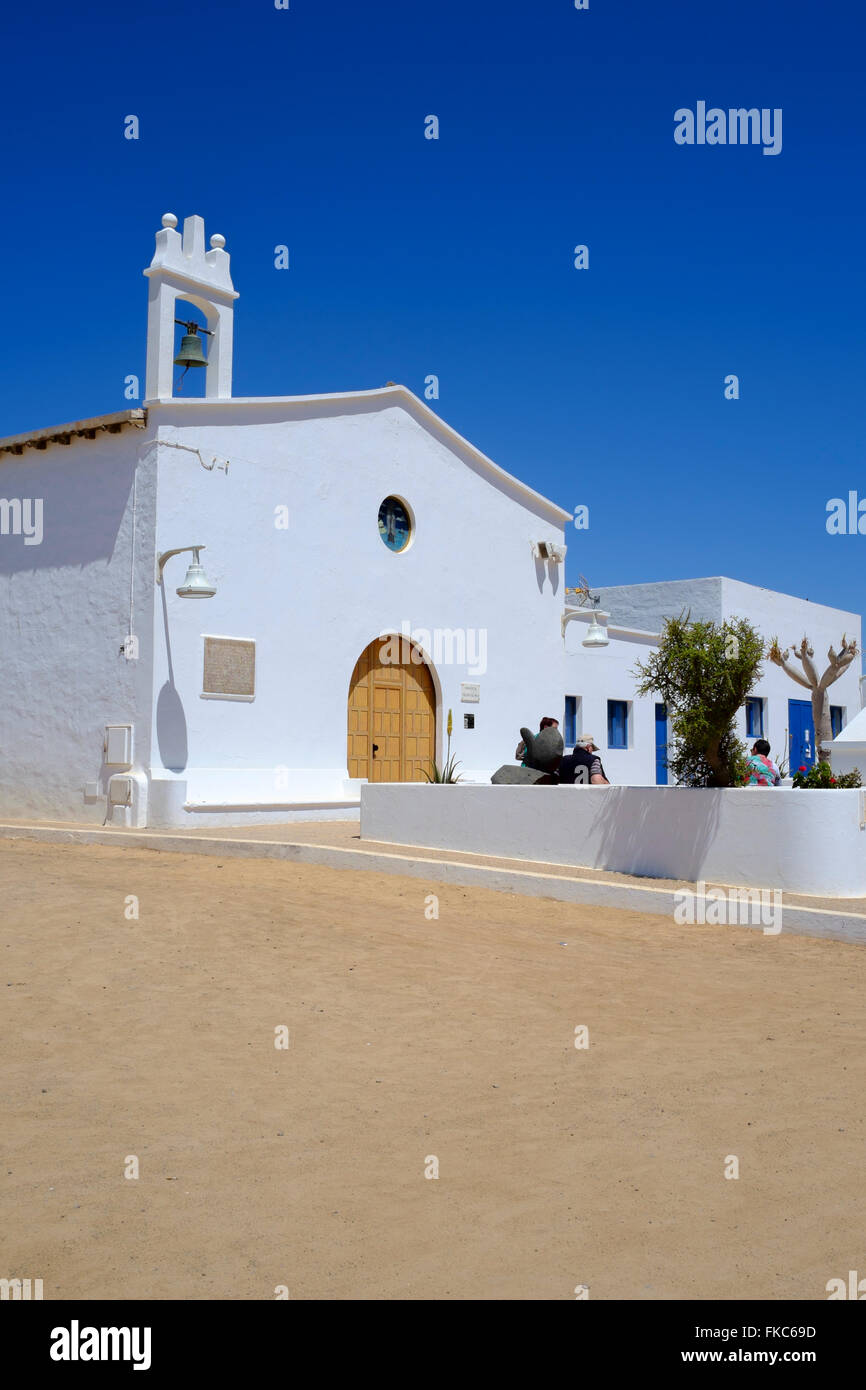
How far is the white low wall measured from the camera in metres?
8.87

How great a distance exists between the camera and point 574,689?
2050 centimetres

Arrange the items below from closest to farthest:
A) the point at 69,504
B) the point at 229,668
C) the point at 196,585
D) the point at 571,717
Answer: the point at 196,585, the point at 229,668, the point at 69,504, the point at 571,717

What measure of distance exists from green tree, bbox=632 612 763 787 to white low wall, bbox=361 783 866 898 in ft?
0.99

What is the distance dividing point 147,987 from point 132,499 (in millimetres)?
8693

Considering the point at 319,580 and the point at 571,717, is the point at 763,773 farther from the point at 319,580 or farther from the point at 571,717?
the point at 571,717

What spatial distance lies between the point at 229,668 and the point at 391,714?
10.2ft

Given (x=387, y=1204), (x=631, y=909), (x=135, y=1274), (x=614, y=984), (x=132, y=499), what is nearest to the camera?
(x=135, y=1274)

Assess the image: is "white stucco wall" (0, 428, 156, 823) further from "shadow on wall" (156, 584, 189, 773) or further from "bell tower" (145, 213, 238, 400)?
"bell tower" (145, 213, 238, 400)

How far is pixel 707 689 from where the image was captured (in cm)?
950

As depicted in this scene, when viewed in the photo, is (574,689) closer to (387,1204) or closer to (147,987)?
(147,987)
